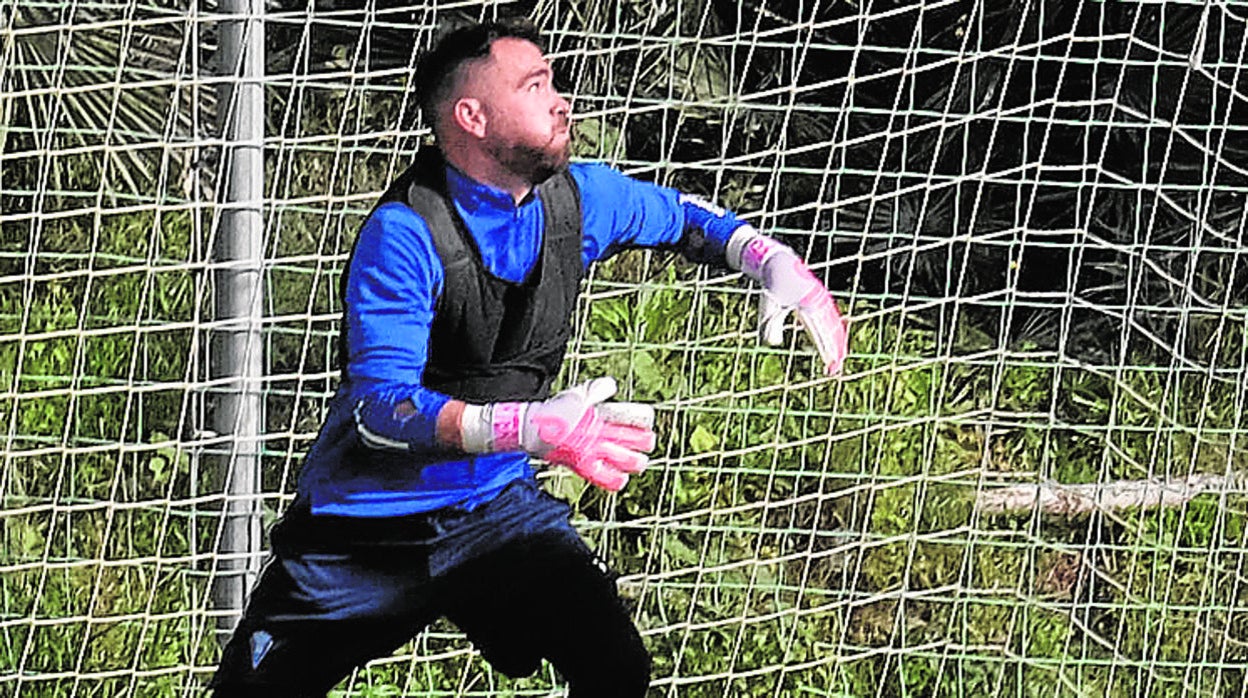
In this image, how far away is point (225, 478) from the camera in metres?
4.74

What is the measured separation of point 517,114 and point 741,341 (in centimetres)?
181

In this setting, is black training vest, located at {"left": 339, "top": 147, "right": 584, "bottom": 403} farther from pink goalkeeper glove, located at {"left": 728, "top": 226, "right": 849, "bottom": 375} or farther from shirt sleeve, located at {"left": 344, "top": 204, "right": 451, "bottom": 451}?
pink goalkeeper glove, located at {"left": 728, "top": 226, "right": 849, "bottom": 375}

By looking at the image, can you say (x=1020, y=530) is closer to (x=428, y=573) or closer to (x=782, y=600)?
(x=782, y=600)

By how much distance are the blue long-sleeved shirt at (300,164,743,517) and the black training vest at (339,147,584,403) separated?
0.02 m

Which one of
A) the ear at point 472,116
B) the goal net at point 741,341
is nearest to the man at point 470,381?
the ear at point 472,116

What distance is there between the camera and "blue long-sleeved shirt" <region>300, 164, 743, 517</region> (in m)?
3.39

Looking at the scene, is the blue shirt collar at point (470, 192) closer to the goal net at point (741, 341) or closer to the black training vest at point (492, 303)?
the black training vest at point (492, 303)

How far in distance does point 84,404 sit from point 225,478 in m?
0.63

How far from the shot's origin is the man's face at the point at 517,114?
347 cm

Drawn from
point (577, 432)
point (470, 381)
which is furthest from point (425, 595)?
point (577, 432)

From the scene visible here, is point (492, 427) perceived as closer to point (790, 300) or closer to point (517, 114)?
point (517, 114)

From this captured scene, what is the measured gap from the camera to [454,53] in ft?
11.5

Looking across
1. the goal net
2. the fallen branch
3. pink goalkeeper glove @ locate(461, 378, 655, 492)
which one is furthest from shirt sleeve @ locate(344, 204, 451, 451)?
the fallen branch

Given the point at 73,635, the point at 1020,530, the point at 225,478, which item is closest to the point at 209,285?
the point at 225,478
